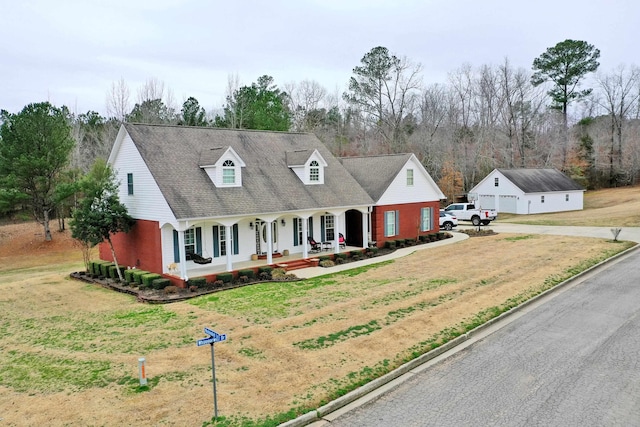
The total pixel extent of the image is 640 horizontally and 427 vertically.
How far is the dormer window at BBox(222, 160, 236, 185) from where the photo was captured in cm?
2273

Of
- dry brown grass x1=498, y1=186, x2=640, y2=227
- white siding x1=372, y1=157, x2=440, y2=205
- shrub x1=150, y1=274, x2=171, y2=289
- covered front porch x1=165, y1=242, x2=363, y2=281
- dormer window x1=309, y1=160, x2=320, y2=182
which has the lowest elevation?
shrub x1=150, y1=274, x2=171, y2=289

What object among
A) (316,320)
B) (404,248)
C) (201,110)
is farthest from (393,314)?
(201,110)

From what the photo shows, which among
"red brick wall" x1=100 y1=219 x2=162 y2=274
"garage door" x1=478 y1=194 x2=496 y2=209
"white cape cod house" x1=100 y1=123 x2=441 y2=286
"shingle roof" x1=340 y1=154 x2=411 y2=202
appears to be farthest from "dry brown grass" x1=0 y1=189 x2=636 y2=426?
"garage door" x1=478 y1=194 x2=496 y2=209

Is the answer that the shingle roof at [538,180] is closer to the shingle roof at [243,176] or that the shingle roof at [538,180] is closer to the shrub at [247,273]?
the shingle roof at [243,176]

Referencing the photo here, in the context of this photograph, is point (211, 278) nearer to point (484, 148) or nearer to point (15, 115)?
point (15, 115)

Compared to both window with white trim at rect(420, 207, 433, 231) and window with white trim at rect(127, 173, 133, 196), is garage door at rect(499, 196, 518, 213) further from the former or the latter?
window with white trim at rect(127, 173, 133, 196)

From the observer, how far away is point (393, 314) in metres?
14.4

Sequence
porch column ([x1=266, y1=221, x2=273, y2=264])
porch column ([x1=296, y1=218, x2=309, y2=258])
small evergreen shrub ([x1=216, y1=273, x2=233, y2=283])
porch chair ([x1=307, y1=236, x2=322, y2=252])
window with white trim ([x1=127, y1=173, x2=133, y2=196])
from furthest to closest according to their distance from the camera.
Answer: porch chair ([x1=307, y1=236, x2=322, y2=252]) → porch column ([x1=296, y1=218, x2=309, y2=258]) → window with white trim ([x1=127, y1=173, x2=133, y2=196]) → porch column ([x1=266, y1=221, x2=273, y2=264]) → small evergreen shrub ([x1=216, y1=273, x2=233, y2=283])

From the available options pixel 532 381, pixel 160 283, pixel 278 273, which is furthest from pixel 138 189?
pixel 532 381

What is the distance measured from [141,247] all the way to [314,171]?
31.7 feet

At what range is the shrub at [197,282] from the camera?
1950 cm

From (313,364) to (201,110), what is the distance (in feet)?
158

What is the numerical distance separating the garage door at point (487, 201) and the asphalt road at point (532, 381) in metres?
35.6

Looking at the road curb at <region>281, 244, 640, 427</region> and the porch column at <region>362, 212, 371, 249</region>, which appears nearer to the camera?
the road curb at <region>281, 244, 640, 427</region>
